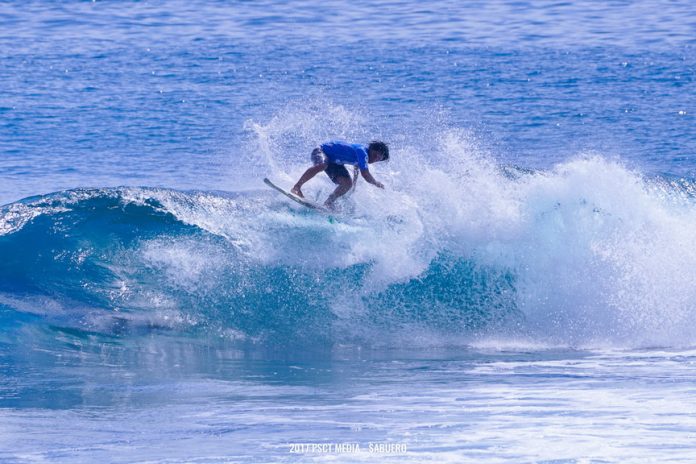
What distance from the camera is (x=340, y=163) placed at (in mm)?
12602

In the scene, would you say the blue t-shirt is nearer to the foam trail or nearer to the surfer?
the surfer

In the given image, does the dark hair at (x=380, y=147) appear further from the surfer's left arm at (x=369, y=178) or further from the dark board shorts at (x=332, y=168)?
the dark board shorts at (x=332, y=168)

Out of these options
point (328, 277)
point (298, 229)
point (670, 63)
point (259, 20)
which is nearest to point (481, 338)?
point (328, 277)

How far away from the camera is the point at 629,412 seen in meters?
7.86

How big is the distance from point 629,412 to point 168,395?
357 cm

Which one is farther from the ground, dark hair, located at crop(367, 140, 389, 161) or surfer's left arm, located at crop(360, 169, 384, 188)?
dark hair, located at crop(367, 140, 389, 161)

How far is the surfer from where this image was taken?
12.3 m

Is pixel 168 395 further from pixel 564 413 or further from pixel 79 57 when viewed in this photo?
pixel 79 57

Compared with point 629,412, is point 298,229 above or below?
above

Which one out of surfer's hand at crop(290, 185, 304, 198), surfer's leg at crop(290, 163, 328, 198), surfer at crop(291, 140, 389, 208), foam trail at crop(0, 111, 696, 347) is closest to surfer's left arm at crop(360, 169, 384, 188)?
surfer at crop(291, 140, 389, 208)

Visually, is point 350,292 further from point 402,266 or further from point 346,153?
point 346,153

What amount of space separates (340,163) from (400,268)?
1.51 m

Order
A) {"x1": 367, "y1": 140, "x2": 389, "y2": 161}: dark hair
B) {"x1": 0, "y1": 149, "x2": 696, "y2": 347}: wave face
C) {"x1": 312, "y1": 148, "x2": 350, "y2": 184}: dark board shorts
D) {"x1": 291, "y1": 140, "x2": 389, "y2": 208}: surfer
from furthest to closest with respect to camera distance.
A: {"x1": 312, "y1": 148, "x2": 350, "y2": 184}: dark board shorts
{"x1": 291, "y1": 140, "x2": 389, "y2": 208}: surfer
{"x1": 367, "y1": 140, "x2": 389, "y2": 161}: dark hair
{"x1": 0, "y1": 149, "x2": 696, "y2": 347}: wave face

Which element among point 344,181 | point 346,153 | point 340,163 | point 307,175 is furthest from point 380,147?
point 307,175
